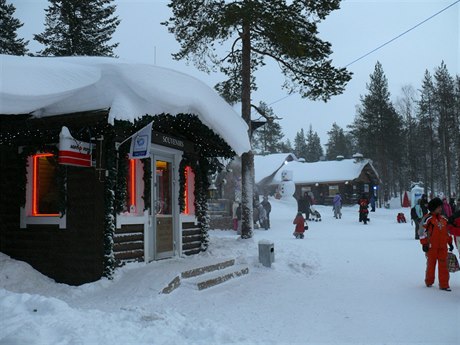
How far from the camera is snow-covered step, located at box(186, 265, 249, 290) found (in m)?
7.87

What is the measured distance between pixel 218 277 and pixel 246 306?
174 cm

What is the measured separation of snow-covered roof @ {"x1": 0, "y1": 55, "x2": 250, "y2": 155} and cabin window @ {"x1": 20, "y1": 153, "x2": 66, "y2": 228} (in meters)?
1.15

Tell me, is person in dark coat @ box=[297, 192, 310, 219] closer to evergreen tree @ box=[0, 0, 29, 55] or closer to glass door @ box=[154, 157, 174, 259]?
glass door @ box=[154, 157, 174, 259]

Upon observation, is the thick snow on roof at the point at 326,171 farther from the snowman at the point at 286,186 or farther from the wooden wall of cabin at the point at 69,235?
the wooden wall of cabin at the point at 69,235

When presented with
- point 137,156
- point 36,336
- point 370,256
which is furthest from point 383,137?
point 36,336

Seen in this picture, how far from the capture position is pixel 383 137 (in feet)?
153

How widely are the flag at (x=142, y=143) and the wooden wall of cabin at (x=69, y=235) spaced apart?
0.92 meters

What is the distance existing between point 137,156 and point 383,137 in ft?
143

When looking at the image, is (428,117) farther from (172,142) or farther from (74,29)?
(172,142)

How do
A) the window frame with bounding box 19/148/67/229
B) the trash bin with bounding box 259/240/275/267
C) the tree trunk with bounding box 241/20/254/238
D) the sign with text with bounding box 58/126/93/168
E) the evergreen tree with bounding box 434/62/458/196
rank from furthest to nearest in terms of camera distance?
the evergreen tree with bounding box 434/62/458/196
the tree trunk with bounding box 241/20/254/238
the trash bin with bounding box 259/240/275/267
the window frame with bounding box 19/148/67/229
the sign with text with bounding box 58/126/93/168

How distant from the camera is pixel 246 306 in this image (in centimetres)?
682

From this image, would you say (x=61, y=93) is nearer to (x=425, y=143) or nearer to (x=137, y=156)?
(x=137, y=156)

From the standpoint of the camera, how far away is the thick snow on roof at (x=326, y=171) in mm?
44469

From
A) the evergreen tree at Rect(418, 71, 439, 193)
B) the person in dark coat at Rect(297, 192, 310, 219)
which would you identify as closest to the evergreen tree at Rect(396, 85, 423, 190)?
the evergreen tree at Rect(418, 71, 439, 193)
